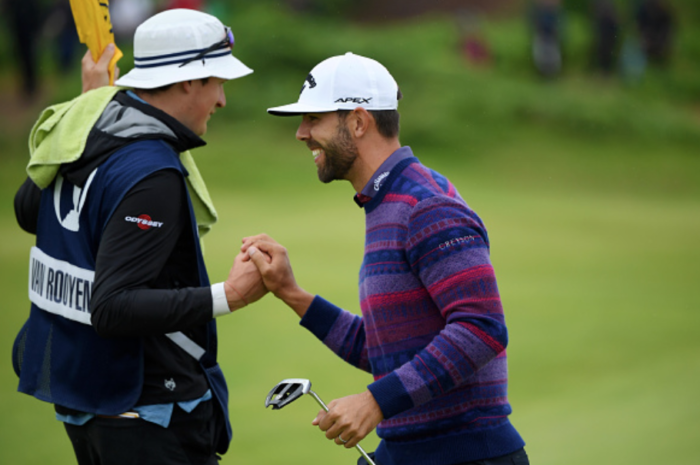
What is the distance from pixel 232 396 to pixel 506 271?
413cm

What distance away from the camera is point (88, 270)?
8.89 ft

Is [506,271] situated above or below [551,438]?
above

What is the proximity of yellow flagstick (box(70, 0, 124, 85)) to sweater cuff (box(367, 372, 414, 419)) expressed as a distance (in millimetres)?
1571

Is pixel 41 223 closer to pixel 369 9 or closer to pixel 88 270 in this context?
pixel 88 270

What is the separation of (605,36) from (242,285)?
14.6m

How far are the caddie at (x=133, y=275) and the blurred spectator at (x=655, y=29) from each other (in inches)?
580

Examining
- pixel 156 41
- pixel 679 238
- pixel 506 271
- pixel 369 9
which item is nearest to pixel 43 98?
pixel 369 9

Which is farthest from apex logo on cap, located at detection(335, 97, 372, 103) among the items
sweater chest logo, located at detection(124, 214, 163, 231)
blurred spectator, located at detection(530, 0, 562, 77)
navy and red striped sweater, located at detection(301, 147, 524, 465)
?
blurred spectator, located at detection(530, 0, 562, 77)

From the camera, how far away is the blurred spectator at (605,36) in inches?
637

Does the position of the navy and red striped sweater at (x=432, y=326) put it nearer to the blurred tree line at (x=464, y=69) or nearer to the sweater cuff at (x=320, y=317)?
the sweater cuff at (x=320, y=317)

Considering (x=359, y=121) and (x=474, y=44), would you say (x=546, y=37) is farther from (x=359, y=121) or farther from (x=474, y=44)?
(x=359, y=121)

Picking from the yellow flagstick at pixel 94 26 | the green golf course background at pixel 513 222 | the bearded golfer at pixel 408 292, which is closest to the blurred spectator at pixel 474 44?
the green golf course background at pixel 513 222

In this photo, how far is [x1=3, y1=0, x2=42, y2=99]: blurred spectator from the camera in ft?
50.0

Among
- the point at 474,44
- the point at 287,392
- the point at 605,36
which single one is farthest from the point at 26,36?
the point at 287,392
